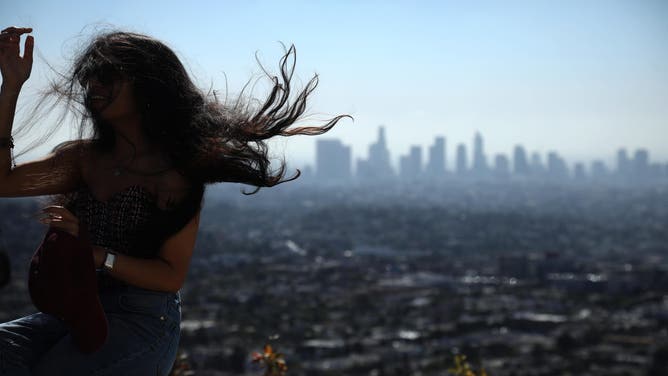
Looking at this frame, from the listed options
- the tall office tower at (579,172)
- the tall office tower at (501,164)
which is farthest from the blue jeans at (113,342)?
the tall office tower at (579,172)

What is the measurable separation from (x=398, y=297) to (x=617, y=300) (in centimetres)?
633

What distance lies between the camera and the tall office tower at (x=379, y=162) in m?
79.6

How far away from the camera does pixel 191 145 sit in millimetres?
1611

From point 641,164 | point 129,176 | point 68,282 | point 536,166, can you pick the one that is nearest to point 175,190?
point 129,176

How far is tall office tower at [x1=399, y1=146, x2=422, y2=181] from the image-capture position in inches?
3494


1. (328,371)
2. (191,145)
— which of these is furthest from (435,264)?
(191,145)

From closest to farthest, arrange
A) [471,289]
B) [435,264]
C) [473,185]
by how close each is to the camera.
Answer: [471,289] < [435,264] < [473,185]

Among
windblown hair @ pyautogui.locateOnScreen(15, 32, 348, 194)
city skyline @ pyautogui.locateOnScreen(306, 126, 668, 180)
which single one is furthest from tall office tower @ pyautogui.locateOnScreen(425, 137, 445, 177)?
windblown hair @ pyautogui.locateOnScreen(15, 32, 348, 194)

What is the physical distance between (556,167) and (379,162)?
78.2 ft

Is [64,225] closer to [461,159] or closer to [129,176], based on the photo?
[129,176]

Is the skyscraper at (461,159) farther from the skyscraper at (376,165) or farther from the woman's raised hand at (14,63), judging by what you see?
the woman's raised hand at (14,63)

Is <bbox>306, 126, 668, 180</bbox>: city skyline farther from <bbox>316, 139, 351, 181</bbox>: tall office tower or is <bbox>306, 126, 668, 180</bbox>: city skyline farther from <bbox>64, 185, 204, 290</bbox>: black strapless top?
<bbox>64, 185, 204, 290</bbox>: black strapless top

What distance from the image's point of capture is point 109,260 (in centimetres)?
143

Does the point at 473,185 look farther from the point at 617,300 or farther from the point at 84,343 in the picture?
the point at 84,343
